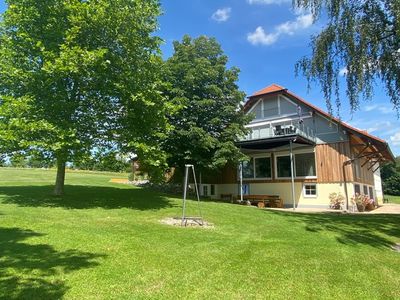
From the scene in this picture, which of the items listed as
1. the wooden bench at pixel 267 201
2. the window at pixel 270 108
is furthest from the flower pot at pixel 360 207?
the window at pixel 270 108

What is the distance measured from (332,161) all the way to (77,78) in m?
16.8

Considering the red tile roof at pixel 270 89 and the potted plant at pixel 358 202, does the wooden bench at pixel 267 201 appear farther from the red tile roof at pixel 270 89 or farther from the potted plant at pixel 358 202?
the red tile roof at pixel 270 89

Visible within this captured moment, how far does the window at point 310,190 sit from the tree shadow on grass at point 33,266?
62.4 ft

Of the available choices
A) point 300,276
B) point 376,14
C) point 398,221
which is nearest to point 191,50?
point 376,14

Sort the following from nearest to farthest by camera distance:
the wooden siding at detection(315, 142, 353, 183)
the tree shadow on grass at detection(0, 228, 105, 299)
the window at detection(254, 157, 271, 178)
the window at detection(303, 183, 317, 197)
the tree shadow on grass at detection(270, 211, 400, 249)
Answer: the tree shadow on grass at detection(0, 228, 105, 299) < the tree shadow on grass at detection(270, 211, 400, 249) < the wooden siding at detection(315, 142, 353, 183) < the window at detection(303, 183, 317, 197) < the window at detection(254, 157, 271, 178)

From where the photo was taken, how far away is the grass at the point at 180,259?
5.59 m

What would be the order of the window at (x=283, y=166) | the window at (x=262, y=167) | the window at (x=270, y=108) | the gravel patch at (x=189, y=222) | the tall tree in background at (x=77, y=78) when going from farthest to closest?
the window at (x=270, y=108) < the window at (x=262, y=167) < the window at (x=283, y=166) < the tall tree in background at (x=77, y=78) < the gravel patch at (x=189, y=222)

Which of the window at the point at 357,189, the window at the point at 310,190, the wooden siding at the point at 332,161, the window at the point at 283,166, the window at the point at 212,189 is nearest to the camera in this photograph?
the wooden siding at the point at 332,161

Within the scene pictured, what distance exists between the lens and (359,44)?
11711mm

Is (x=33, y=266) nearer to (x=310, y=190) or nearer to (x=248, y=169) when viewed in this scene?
(x=310, y=190)

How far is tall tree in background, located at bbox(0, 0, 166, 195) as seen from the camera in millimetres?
12367

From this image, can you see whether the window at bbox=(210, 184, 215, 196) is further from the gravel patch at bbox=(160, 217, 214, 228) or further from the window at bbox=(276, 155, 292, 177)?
the gravel patch at bbox=(160, 217, 214, 228)

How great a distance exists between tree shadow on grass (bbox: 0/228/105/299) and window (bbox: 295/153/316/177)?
758 inches

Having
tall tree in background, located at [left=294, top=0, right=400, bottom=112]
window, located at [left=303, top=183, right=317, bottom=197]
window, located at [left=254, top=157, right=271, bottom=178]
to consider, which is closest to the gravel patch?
tall tree in background, located at [left=294, top=0, right=400, bottom=112]
